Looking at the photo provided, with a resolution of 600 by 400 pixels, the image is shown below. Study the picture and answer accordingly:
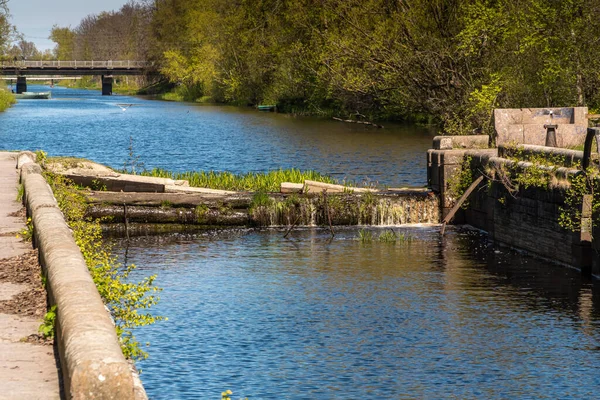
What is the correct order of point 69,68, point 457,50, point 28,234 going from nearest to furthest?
point 28,234, point 457,50, point 69,68

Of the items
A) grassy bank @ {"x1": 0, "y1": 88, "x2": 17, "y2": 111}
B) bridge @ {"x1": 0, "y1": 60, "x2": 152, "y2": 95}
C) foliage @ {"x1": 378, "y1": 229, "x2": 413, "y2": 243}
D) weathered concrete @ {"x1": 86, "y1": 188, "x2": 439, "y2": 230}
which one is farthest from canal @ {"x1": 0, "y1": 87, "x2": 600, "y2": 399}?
bridge @ {"x1": 0, "y1": 60, "x2": 152, "y2": 95}

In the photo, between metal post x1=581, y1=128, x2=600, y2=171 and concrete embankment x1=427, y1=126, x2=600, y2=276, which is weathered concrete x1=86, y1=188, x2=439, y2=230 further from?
metal post x1=581, y1=128, x2=600, y2=171

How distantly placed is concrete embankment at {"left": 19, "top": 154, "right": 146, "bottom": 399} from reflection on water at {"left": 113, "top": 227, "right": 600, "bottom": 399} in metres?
2.83

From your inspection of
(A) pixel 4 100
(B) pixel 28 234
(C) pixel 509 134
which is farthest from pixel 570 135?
(A) pixel 4 100

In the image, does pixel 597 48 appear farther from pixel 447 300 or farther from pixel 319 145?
pixel 319 145

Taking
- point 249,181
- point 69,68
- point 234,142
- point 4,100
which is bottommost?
point 249,181

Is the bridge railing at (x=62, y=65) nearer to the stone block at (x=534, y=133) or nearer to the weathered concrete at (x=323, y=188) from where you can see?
the weathered concrete at (x=323, y=188)

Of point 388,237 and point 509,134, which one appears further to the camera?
point 388,237

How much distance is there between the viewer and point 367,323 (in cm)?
1697

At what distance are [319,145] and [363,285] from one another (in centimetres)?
3584

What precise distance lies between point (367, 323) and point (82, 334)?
9544mm

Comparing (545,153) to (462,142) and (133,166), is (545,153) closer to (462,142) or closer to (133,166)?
(462,142)

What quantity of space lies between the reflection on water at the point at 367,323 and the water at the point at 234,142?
1304 cm

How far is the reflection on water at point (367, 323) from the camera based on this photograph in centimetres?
1362
